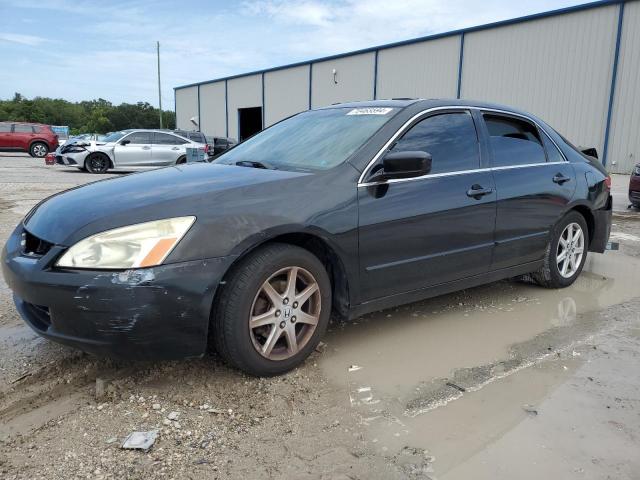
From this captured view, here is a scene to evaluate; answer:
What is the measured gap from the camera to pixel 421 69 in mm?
23250

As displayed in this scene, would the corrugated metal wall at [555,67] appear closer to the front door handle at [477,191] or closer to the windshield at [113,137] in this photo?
the windshield at [113,137]

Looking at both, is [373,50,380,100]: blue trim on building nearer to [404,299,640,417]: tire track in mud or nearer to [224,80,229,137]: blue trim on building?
[224,80,229,137]: blue trim on building

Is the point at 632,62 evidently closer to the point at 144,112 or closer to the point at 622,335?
the point at 622,335

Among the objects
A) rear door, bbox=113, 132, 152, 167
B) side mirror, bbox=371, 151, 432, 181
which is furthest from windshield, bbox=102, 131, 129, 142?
side mirror, bbox=371, 151, 432, 181

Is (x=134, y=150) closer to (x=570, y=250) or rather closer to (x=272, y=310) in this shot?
(x=570, y=250)

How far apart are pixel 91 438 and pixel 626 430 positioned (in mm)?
2424

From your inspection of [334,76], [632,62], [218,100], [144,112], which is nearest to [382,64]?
[334,76]

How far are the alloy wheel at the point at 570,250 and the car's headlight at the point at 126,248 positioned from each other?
11.4 ft

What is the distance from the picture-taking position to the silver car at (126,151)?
1639cm

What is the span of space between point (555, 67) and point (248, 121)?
75.1 feet

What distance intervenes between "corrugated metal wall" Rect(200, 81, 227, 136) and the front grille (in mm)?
36989

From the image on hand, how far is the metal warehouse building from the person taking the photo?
16828 millimetres

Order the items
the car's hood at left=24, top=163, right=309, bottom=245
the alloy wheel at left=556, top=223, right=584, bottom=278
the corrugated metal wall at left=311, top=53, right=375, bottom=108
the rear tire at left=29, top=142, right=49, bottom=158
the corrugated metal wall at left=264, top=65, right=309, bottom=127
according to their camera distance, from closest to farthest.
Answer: the car's hood at left=24, top=163, right=309, bottom=245, the alloy wheel at left=556, top=223, right=584, bottom=278, the rear tire at left=29, top=142, right=49, bottom=158, the corrugated metal wall at left=311, top=53, right=375, bottom=108, the corrugated metal wall at left=264, top=65, right=309, bottom=127

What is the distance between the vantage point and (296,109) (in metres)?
30.8
